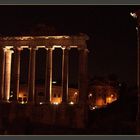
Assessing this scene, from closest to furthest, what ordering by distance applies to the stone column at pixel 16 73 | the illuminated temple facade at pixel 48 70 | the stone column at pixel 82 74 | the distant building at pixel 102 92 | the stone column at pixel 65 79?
1. the stone column at pixel 82 74
2. the illuminated temple facade at pixel 48 70
3. the stone column at pixel 65 79
4. the stone column at pixel 16 73
5. the distant building at pixel 102 92

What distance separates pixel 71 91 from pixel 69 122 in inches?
1690

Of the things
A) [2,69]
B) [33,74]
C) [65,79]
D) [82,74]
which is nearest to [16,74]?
[2,69]

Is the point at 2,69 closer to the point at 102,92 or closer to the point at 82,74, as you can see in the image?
the point at 82,74

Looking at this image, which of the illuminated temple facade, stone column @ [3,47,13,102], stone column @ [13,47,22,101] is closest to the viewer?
the illuminated temple facade

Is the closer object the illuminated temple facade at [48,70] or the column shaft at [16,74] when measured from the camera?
the illuminated temple facade at [48,70]

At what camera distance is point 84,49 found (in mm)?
54844

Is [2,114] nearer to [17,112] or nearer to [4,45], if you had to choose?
[17,112]

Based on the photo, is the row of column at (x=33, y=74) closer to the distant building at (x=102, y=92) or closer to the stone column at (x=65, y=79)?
the stone column at (x=65, y=79)

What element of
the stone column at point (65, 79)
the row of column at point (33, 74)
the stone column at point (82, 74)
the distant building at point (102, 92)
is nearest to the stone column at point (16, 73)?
the row of column at point (33, 74)

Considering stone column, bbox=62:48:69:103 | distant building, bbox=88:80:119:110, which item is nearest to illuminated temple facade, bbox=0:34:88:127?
stone column, bbox=62:48:69:103

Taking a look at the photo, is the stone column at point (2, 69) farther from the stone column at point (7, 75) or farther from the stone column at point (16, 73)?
the stone column at point (16, 73)

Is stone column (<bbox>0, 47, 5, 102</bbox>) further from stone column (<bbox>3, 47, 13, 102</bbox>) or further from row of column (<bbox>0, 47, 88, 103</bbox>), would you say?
stone column (<bbox>3, 47, 13, 102</bbox>)

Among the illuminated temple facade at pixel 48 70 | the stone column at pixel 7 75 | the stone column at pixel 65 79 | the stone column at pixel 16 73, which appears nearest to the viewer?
the illuminated temple facade at pixel 48 70

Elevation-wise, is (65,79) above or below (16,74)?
below
